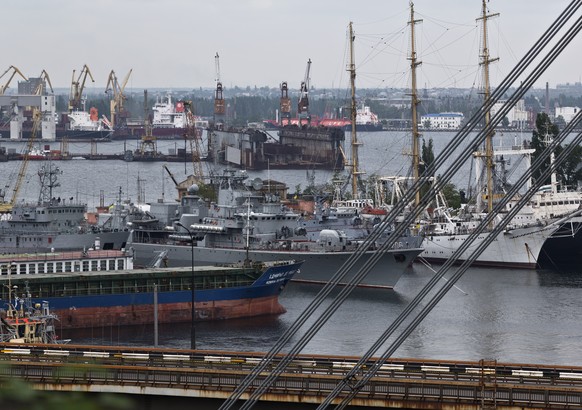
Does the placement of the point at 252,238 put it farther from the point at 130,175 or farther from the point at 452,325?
the point at 130,175

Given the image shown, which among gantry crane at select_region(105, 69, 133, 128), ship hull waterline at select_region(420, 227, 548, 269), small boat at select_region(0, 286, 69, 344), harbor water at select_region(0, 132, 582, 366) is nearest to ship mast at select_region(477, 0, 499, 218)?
ship hull waterline at select_region(420, 227, 548, 269)

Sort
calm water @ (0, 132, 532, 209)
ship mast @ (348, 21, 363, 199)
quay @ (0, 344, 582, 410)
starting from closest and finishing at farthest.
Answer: quay @ (0, 344, 582, 410)
ship mast @ (348, 21, 363, 199)
calm water @ (0, 132, 532, 209)

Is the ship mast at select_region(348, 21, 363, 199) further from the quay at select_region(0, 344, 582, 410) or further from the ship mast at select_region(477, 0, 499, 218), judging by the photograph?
the quay at select_region(0, 344, 582, 410)

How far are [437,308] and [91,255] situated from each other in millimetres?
8860

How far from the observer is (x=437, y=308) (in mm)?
33938

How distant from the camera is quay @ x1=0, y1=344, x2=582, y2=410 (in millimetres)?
16547

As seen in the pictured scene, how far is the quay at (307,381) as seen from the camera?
16.5 metres

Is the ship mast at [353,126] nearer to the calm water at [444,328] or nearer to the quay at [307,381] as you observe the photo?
the calm water at [444,328]

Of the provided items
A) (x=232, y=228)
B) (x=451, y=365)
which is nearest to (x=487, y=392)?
(x=451, y=365)

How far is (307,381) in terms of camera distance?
56.5 feet

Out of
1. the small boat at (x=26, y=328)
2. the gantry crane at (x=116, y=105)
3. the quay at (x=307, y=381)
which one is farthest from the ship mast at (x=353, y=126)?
the gantry crane at (x=116, y=105)

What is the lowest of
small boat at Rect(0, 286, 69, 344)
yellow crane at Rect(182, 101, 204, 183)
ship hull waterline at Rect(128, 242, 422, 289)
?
ship hull waterline at Rect(128, 242, 422, 289)

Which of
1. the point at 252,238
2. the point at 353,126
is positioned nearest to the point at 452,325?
the point at 252,238

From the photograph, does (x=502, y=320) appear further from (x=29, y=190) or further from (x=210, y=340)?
(x=29, y=190)
